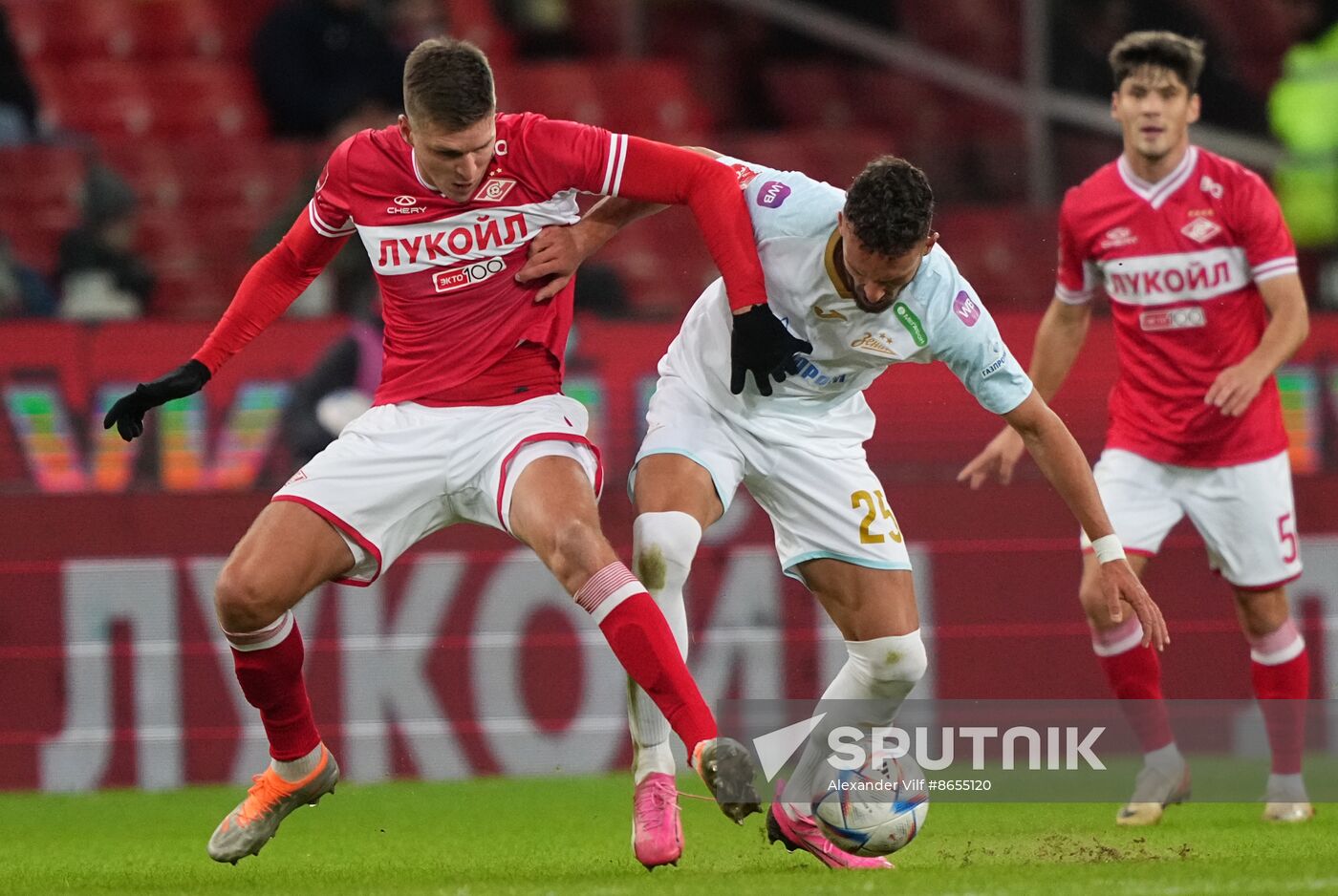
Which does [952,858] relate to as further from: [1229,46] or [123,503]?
[1229,46]

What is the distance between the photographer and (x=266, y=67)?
429 inches

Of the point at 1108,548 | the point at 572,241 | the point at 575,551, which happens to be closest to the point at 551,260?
the point at 572,241

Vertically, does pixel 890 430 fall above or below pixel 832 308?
below

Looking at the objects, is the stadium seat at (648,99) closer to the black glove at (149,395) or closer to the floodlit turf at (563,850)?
the floodlit turf at (563,850)

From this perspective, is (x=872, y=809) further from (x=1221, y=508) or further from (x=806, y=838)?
(x=1221, y=508)

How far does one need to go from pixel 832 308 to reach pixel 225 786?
3737 mm

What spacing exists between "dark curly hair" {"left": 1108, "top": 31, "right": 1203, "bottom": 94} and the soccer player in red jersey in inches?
73.0

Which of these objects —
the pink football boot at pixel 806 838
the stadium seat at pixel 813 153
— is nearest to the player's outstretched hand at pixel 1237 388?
the pink football boot at pixel 806 838

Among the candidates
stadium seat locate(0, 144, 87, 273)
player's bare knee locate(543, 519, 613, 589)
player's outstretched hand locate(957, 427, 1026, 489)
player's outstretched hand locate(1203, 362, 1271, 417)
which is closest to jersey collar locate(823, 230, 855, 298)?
player's bare knee locate(543, 519, 613, 589)

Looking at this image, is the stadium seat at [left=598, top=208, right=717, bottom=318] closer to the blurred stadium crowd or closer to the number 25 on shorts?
the blurred stadium crowd

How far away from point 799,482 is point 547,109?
6208 millimetres

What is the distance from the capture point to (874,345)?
17.4 feet

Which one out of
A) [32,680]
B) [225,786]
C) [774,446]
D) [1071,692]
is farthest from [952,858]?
[32,680]

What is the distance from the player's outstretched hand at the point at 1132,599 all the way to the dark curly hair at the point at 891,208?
0.92 metres
